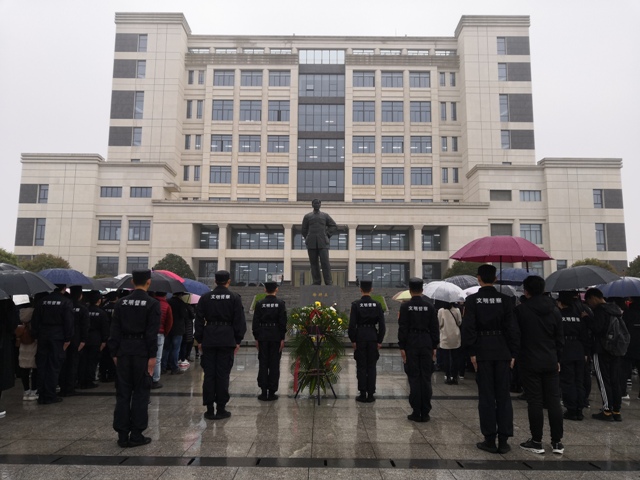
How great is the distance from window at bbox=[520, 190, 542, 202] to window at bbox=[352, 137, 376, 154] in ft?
58.7

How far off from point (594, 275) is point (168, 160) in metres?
51.0

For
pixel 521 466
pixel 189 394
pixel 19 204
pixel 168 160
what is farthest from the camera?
pixel 168 160

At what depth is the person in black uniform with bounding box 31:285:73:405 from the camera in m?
7.98

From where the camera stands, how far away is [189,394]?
8867 mm

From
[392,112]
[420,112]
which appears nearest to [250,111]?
[392,112]

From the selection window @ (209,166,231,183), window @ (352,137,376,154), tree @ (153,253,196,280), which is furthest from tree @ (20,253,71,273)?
window @ (352,137,376,154)

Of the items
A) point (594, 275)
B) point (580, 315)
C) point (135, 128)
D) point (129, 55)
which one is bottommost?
point (580, 315)

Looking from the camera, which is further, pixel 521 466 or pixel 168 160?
pixel 168 160

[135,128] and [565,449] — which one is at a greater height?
[135,128]

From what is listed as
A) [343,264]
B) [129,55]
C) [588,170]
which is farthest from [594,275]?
[129,55]

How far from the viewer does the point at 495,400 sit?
584 centimetres

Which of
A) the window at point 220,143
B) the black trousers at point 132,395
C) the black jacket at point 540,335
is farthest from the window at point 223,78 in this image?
the black jacket at point 540,335

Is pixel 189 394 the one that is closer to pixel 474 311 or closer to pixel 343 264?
pixel 474 311

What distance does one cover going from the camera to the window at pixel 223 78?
56.0 m
